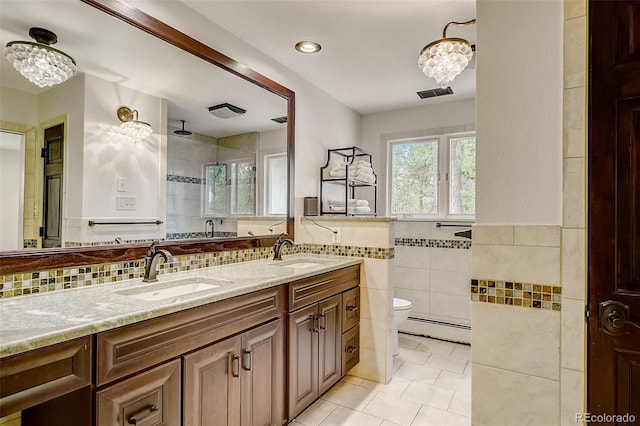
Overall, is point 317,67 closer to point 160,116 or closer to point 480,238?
point 160,116

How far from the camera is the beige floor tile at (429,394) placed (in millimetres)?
2182

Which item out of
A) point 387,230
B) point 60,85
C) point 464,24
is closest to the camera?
point 60,85

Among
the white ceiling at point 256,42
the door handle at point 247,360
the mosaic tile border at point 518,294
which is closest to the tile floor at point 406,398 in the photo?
the door handle at point 247,360

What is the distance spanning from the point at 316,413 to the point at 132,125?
1928mm

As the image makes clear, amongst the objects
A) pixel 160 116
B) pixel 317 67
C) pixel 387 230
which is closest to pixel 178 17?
pixel 160 116

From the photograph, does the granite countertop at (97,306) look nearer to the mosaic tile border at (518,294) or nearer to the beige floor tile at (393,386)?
the mosaic tile border at (518,294)

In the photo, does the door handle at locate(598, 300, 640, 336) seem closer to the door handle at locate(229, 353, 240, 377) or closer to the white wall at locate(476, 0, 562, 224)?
the white wall at locate(476, 0, 562, 224)

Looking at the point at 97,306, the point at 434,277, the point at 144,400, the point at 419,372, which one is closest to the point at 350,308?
the point at 419,372

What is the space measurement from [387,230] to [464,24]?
4.49 feet

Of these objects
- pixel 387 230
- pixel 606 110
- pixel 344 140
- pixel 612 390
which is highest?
pixel 344 140

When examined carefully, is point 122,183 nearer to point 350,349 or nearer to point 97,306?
point 97,306

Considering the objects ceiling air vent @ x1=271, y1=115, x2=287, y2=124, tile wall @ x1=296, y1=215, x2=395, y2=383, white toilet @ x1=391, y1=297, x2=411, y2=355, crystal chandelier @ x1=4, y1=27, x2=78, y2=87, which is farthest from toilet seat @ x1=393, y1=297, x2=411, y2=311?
crystal chandelier @ x1=4, y1=27, x2=78, y2=87

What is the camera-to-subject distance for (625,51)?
1095 millimetres

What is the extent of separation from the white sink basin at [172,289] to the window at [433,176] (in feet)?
8.26
